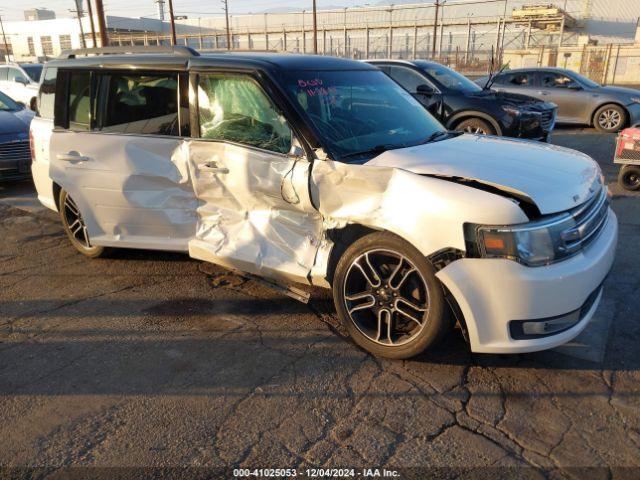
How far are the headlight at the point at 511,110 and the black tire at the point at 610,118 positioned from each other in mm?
5062

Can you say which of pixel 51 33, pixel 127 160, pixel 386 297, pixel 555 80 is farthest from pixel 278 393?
pixel 51 33

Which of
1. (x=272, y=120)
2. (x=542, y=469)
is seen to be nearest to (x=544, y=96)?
(x=272, y=120)

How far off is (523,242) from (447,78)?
767 cm

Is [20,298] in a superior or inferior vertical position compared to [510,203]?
inferior

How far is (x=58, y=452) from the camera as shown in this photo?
2.57 m

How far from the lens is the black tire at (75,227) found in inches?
198

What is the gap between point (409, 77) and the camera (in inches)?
382

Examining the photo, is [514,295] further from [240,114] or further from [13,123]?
[13,123]

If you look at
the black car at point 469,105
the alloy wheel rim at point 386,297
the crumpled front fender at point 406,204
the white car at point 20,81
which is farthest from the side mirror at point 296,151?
the white car at point 20,81

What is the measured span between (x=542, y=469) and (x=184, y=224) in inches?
121

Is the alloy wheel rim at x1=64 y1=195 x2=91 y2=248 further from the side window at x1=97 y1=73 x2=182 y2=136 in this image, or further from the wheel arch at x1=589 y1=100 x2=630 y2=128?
the wheel arch at x1=589 y1=100 x2=630 y2=128

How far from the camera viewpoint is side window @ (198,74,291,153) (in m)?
3.64

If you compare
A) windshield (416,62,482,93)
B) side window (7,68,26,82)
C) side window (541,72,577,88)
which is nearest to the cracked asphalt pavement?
windshield (416,62,482,93)

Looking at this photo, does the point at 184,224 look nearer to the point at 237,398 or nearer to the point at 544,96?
the point at 237,398
